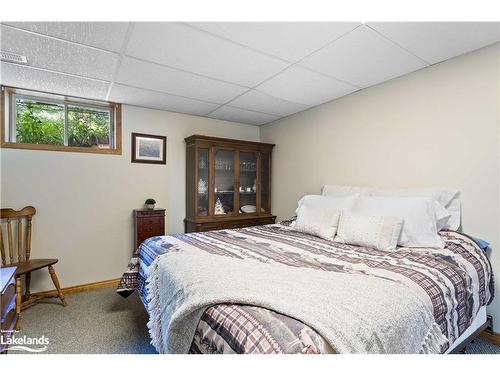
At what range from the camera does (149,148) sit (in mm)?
3301

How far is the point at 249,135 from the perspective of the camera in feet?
13.7

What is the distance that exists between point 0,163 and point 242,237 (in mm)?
2605

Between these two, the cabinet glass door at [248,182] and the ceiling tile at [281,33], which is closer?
the ceiling tile at [281,33]

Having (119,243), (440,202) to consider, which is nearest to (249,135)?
(119,243)

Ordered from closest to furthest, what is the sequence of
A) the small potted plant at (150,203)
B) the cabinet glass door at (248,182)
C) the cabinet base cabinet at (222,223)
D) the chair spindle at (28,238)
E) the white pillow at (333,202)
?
the white pillow at (333,202) → the chair spindle at (28,238) → the small potted plant at (150,203) → the cabinet base cabinet at (222,223) → the cabinet glass door at (248,182)

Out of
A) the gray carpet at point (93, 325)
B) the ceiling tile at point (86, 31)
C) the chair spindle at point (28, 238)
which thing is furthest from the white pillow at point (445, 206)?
the chair spindle at point (28, 238)

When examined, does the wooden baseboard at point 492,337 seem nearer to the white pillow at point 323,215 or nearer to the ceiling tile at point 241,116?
the white pillow at point 323,215

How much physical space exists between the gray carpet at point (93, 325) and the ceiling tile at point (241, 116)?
254 centimetres

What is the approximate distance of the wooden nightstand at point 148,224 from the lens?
3020mm

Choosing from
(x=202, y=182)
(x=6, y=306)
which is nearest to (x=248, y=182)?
(x=202, y=182)

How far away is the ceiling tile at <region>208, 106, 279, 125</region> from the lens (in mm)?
3398

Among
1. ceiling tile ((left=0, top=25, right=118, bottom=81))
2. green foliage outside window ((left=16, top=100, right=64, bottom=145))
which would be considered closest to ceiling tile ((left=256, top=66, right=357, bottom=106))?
ceiling tile ((left=0, top=25, right=118, bottom=81))

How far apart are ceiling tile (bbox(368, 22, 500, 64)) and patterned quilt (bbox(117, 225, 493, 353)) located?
141cm
